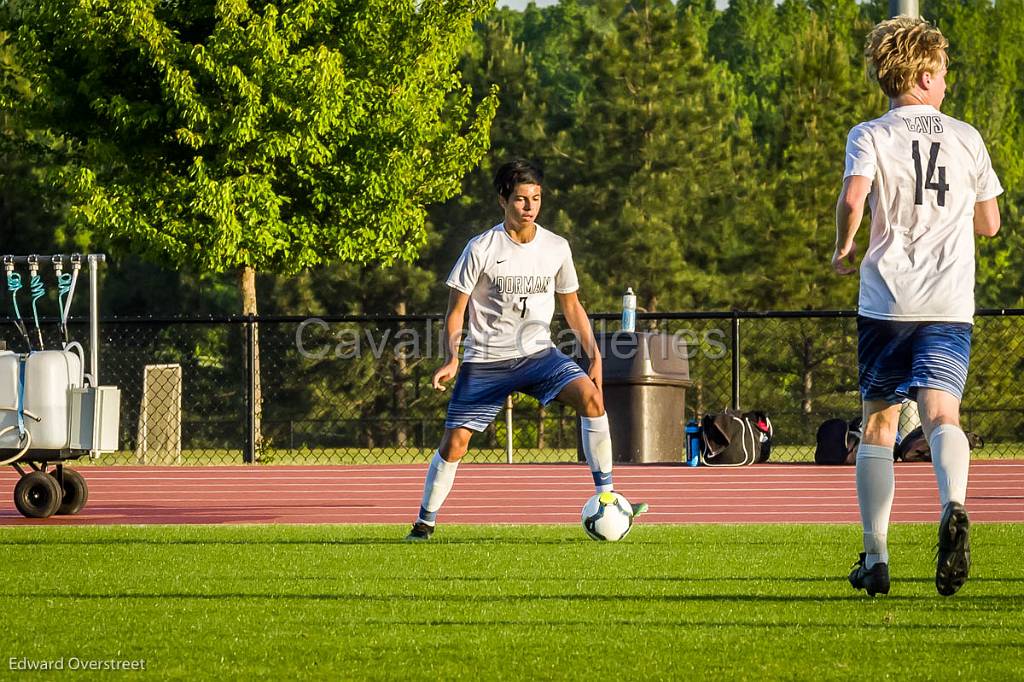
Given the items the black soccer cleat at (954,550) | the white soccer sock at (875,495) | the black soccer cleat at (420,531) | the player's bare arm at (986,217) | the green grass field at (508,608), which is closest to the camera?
the green grass field at (508,608)

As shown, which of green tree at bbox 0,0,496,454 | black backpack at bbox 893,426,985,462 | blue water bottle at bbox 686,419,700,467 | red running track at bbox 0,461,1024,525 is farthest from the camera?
green tree at bbox 0,0,496,454

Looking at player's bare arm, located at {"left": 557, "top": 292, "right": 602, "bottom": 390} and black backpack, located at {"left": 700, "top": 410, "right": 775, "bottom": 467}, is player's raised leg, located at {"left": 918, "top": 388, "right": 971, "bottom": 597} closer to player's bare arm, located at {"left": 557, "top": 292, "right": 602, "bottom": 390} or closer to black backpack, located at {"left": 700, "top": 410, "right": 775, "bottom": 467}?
player's bare arm, located at {"left": 557, "top": 292, "right": 602, "bottom": 390}

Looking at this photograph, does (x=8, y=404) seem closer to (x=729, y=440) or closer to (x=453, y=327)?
(x=453, y=327)

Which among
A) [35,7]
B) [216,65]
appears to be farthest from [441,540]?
[35,7]

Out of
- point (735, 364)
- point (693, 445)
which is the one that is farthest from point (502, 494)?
point (735, 364)

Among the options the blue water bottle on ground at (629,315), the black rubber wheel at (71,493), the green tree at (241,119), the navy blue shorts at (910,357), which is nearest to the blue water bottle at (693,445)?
the blue water bottle on ground at (629,315)

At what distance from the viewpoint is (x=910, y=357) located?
19.6 ft

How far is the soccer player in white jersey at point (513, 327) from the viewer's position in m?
8.63

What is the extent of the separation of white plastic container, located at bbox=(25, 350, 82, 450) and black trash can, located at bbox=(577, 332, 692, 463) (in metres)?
6.32

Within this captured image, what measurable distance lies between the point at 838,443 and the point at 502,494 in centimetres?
406

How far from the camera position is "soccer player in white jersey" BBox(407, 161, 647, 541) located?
863cm

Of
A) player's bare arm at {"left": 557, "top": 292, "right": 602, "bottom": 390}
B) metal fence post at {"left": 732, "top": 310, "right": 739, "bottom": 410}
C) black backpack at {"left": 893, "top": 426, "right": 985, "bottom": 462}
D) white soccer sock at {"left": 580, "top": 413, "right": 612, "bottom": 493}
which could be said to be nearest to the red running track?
black backpack at {"left": 893, "top": 426, "right": 985, "bottom": 462}

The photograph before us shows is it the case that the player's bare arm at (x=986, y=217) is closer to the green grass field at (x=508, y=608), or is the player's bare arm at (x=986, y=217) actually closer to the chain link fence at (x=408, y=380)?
the green grass field at (x=508, y=608)

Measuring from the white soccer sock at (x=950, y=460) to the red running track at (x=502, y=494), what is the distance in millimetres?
4975
